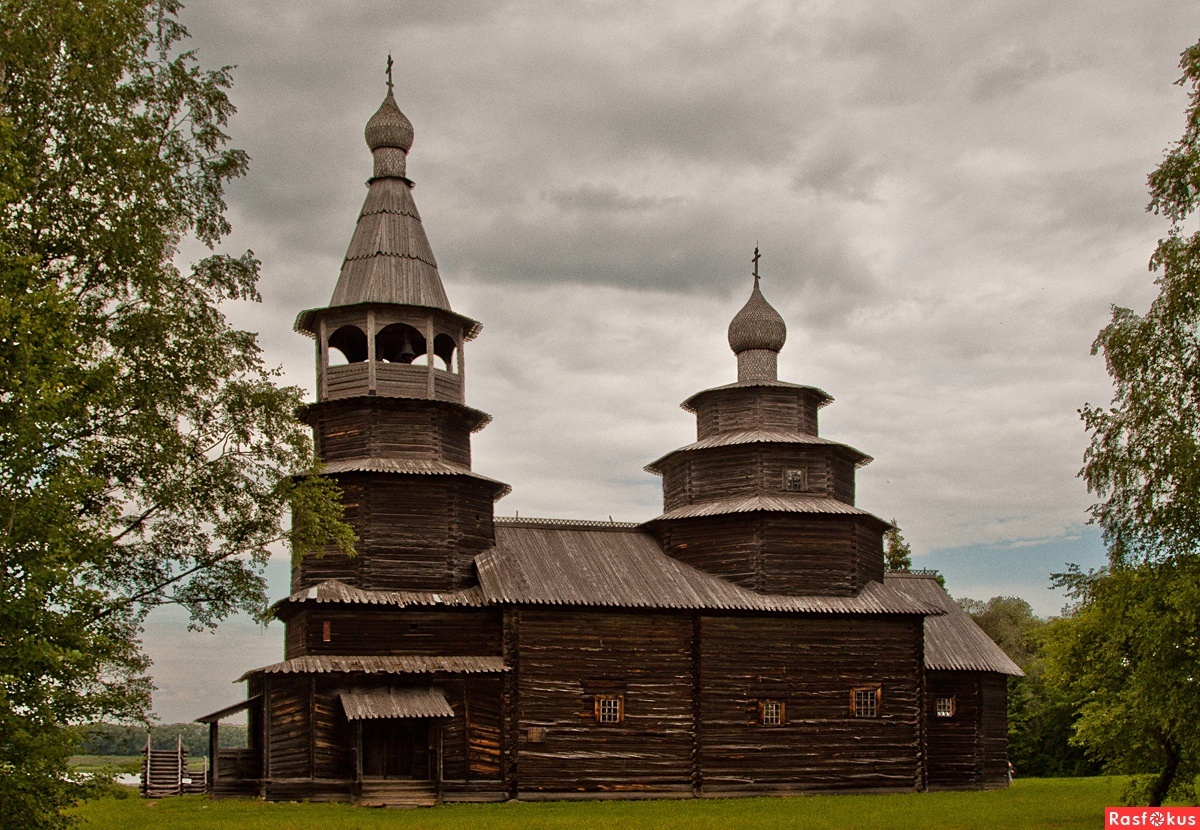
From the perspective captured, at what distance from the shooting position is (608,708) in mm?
33781

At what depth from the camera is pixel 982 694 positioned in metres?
40.3

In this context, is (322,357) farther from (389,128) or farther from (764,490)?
(764,490)

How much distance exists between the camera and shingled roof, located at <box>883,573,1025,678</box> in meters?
39.8

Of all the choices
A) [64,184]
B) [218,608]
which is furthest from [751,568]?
[64,184]

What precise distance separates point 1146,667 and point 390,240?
77.0ft

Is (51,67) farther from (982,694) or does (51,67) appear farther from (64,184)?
(982,694)

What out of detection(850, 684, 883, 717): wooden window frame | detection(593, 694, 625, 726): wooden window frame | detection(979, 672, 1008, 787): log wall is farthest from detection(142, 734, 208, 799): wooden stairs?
detection(979, 672, 1008, 787): log wall

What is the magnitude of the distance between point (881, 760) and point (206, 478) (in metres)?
21.0

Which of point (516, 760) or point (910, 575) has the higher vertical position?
point (910, 575)

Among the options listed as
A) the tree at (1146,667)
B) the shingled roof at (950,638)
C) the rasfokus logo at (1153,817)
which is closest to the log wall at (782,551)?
the shingled roof at (950,638)

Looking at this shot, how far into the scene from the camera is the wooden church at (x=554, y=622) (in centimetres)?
3209

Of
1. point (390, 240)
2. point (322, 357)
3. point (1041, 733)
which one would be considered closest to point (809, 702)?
point (322, 357)

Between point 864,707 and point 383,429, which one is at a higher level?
point 383,429

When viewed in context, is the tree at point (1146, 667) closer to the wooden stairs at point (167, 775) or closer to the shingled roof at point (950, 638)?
the shingled roof at point (950, 638)
